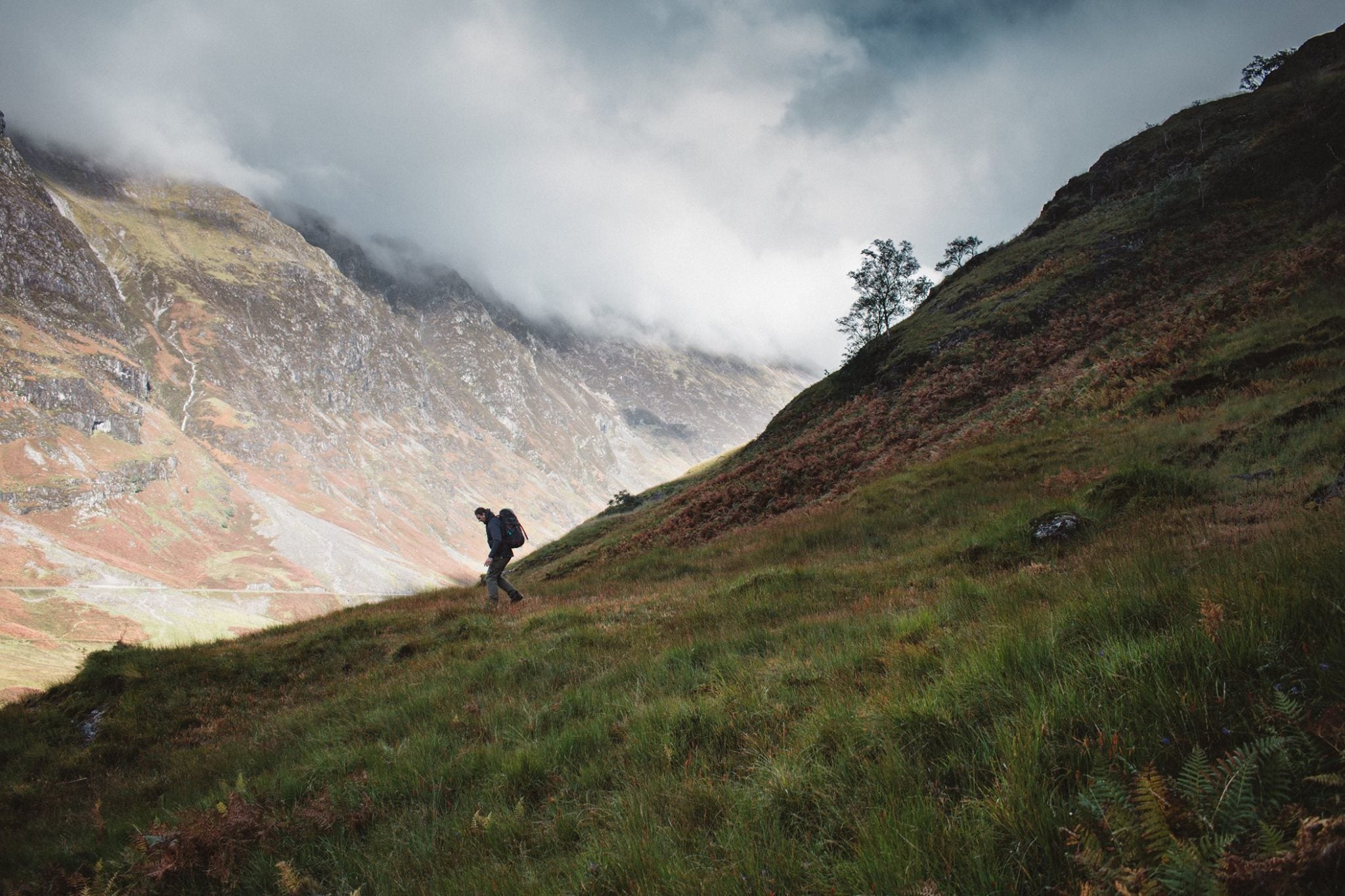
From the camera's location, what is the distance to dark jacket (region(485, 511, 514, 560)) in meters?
15.1

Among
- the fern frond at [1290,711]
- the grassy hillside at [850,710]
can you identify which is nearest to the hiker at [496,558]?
the grassy hillside at [850,710]

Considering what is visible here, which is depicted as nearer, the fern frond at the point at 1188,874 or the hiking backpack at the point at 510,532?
Answer: the fern frond at the point at 1188,874

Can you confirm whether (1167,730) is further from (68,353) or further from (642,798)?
(68,353)

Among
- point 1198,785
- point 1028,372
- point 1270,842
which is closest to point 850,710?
point 1198,785

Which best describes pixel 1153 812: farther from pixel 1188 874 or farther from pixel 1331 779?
pixel 1331 779

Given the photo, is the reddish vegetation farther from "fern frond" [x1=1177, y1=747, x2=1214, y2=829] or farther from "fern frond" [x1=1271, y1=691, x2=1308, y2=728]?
"fern frond" [x1=1177, y1=747, x2=1214, y2=829]

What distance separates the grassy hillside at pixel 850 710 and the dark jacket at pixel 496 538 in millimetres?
1530

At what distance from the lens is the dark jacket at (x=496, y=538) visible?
15086 millimetres

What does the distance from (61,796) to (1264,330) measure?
2747 cm

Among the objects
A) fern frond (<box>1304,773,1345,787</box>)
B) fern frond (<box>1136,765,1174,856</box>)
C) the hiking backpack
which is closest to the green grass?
fern frond (<box>1136,765,1174,856</box>)

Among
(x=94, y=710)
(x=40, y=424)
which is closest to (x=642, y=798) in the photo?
(x=94, y=710)

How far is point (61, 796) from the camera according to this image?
712 centimetres

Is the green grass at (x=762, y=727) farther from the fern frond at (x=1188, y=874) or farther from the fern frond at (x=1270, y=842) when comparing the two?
the fern frond at (x=1270, y=842)

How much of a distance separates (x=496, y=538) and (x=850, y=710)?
12.9m
